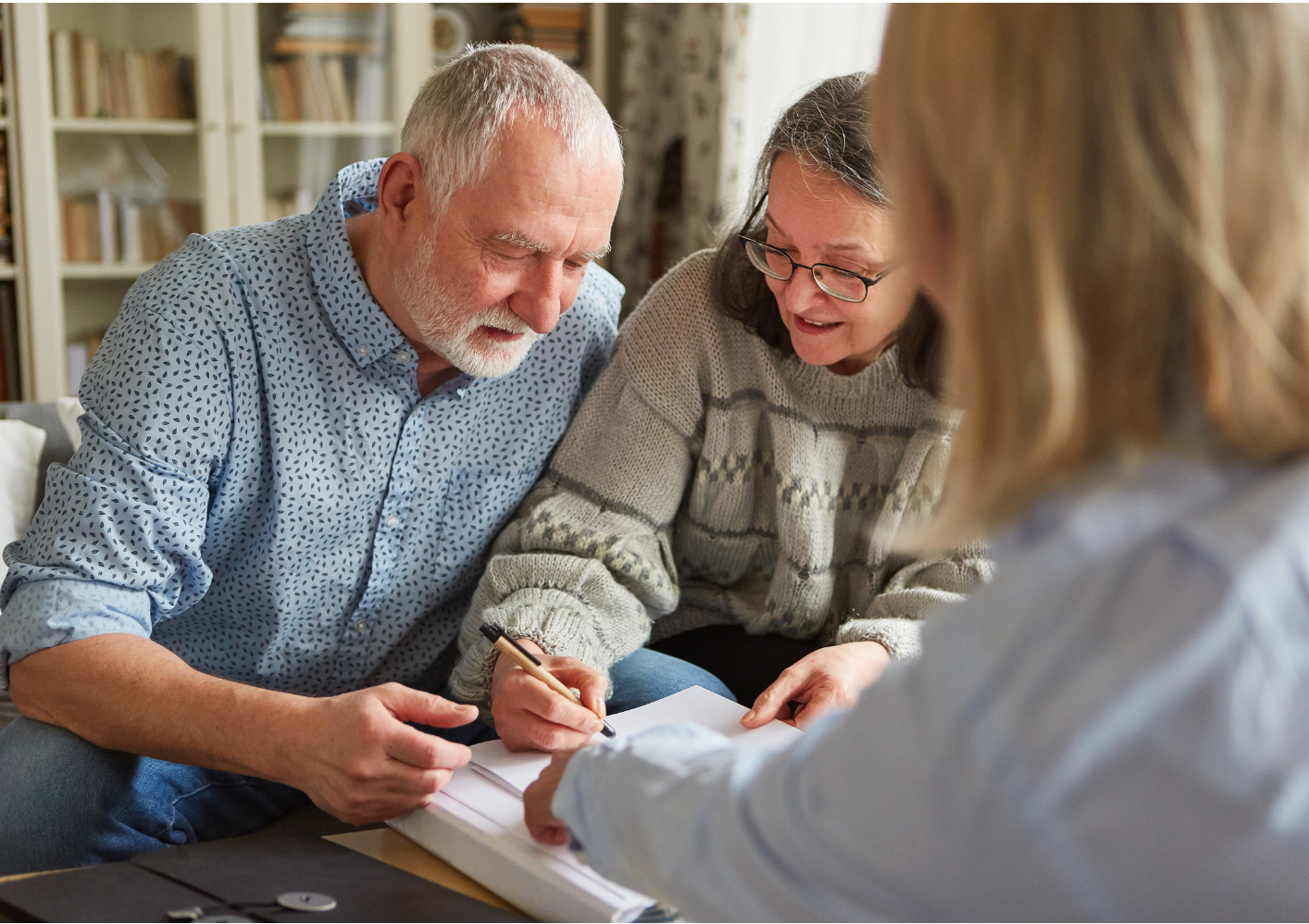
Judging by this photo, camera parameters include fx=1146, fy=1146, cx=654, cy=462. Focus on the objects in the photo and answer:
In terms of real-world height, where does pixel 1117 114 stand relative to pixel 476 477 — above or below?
above

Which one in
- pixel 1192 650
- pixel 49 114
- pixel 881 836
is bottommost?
pixel 881 836

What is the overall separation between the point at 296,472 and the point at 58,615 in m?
0.29

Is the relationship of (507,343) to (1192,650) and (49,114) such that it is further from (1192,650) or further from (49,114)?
(49,114)

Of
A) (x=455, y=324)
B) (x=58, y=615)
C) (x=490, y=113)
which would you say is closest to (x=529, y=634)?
(x=455, y=324)

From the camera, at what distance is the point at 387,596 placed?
146 centimetres

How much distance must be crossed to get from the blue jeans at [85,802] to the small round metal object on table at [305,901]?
0.46m

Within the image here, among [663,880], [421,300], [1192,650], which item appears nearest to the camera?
[1192,650]

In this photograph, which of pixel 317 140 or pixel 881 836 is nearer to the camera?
pixel 881 836

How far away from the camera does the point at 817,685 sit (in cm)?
119

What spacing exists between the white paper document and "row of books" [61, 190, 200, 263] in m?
2.65

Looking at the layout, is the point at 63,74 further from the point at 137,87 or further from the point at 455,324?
the point at 455,324

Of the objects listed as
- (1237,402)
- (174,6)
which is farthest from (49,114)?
(1237,402)

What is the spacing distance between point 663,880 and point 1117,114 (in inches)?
18.4

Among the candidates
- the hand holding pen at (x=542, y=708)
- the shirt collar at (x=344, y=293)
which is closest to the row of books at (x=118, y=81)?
the shirt collar at (x=344, y=293)
